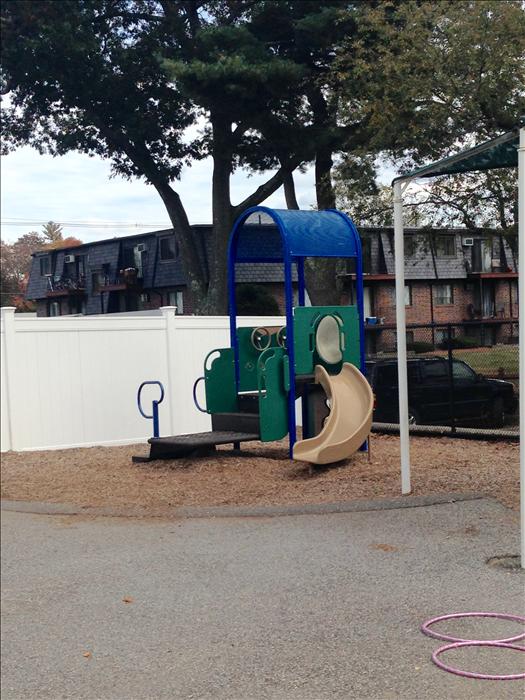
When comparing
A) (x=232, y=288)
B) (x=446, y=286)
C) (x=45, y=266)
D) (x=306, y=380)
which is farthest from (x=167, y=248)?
(x=306, y=380)

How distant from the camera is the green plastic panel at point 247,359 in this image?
1159cm

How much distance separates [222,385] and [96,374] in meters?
3.03

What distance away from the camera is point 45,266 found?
5394 cm

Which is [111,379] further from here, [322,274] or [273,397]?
[322,274]

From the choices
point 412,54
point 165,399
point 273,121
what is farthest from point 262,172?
point 165,399

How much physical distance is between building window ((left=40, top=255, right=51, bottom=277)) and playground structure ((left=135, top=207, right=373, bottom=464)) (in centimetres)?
4412

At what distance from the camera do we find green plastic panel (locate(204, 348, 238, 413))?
447 inches

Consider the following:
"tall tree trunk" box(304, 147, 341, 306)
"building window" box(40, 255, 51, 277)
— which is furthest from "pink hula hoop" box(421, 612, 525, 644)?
"building window" box(40, 255, 51, 277)

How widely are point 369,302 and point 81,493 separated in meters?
34.5

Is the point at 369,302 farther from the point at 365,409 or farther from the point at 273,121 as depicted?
the point at 365,409

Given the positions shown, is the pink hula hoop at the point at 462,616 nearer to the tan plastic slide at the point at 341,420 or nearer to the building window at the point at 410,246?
the tan plastic slide at the point at 341,420

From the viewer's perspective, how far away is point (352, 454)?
1009 centimetres

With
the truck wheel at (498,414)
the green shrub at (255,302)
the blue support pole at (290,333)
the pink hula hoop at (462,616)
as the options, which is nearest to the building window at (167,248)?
the green shrub at (255,302)

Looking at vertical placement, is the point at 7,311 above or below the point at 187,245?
below
